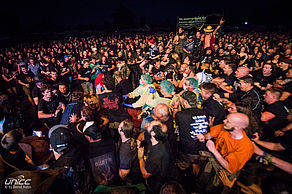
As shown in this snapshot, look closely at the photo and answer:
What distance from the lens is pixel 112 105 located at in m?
3.27

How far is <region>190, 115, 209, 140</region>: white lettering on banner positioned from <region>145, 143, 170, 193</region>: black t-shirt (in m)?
0.71

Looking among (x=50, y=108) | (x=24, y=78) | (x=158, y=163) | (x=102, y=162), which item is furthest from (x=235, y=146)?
(x=24, y=78)

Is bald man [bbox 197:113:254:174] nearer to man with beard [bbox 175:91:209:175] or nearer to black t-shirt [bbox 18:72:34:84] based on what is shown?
man with beard [bbox 175:91:209:175]

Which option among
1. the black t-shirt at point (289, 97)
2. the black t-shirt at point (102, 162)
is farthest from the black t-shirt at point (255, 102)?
the black t-shirt at point (102, 162)

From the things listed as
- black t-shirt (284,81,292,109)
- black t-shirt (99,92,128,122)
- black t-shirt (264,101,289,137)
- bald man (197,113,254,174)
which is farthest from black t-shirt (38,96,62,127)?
black t-shirt (284,81,292,109)

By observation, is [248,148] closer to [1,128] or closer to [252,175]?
[252,175]

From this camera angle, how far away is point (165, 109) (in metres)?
2.46

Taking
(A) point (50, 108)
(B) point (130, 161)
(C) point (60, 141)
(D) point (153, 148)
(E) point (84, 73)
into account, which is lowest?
(B) point (130, 161)

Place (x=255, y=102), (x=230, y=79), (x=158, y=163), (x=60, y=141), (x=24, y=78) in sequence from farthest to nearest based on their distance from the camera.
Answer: (x=24, y=78)
(x=230, y=79)
(x=255, y=102)
(x=158, y=163)
(x=60, y=141)

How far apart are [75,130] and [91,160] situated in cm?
80

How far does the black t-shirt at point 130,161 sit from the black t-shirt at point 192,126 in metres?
0.99

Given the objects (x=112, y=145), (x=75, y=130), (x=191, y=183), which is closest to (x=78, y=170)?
(x=112, y=145)

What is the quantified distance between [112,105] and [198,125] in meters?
2.01

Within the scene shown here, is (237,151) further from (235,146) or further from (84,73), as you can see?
(84,73)
